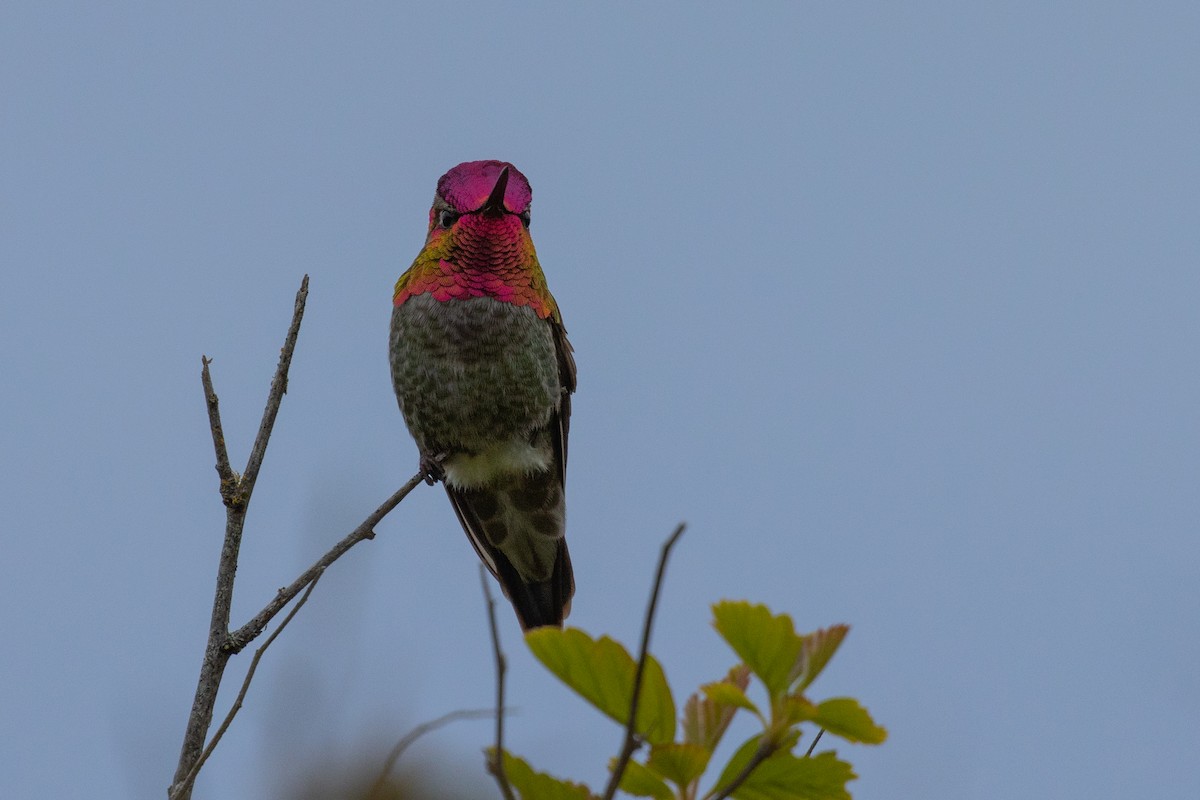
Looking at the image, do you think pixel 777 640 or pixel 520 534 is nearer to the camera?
pixel 777 640

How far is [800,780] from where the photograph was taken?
1.26 metres

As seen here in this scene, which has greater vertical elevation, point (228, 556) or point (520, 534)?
point (520, 534)

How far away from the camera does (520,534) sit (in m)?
6.61

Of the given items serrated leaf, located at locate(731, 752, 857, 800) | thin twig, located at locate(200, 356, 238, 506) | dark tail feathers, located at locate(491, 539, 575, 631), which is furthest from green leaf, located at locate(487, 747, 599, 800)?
dark tail feathers, located at locate(491, 539, 575, 631)

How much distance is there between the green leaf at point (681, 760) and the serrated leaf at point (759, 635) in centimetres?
11

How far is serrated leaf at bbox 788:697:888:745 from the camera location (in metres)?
1.20

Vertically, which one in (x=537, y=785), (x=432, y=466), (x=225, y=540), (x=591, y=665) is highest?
(x=432, y=466)

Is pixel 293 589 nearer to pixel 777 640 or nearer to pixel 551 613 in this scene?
pixel 777 640

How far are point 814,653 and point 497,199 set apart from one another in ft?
15.7

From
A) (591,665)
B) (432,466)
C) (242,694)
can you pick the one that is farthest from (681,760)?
(432,466)

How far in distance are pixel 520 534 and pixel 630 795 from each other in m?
5.38

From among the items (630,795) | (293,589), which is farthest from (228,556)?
(630,795)

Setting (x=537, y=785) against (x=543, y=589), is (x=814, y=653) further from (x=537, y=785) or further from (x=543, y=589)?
(x=543, y=589)

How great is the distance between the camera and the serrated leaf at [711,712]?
1239 mm
